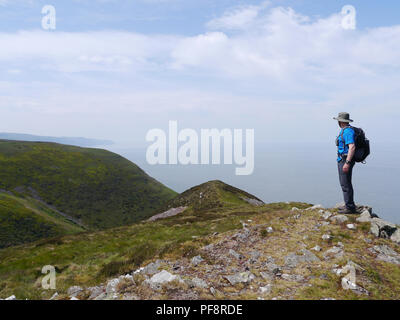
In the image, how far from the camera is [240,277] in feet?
27.9

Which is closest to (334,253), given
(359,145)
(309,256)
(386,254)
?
(309,256)

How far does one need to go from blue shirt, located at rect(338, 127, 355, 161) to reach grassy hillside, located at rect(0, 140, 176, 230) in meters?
91.0

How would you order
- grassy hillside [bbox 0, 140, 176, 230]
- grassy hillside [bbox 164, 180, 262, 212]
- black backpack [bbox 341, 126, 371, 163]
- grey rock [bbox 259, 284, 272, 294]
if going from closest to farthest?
grey rock [bbox 259, 284, 272, 294], black backpack [bbox 341, 126, 371, 163], grassy hillside [bbox 164, 180, 262, 212], grassy hillside [bbox 0, 140, 176, 230]

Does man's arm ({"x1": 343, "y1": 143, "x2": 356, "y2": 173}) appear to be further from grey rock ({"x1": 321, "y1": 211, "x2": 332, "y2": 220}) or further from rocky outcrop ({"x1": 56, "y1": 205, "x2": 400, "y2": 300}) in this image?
grey rock ({"x1": 321, "y1": 211, "x2": 332, "y2": 220})

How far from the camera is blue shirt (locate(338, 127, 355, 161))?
12.6 metres

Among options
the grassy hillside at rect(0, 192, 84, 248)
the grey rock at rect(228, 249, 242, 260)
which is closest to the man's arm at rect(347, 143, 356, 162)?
the grey rock at rect(228, 249, 242, 260)

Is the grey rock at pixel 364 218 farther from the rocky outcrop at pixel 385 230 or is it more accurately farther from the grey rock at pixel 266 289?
the grey rock at pixel 266 289

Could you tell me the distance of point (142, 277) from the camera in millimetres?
8656

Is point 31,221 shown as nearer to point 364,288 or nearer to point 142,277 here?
point 142,277

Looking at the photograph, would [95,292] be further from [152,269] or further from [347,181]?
[347,181]

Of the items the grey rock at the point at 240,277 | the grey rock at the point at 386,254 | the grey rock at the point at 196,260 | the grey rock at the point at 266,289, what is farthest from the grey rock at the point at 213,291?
the grey rock at the point at 386,254

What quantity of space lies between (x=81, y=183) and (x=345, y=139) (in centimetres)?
13755

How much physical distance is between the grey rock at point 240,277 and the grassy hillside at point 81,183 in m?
92.1

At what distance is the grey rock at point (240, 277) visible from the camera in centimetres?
820
